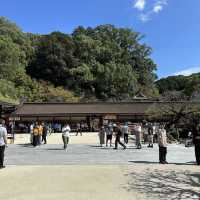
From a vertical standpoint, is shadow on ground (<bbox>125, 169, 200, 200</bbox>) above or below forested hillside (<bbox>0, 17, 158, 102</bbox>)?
below

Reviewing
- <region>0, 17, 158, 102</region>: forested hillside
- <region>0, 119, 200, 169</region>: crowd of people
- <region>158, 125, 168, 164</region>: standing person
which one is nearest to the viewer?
<region>0, 119, 200, 169</region>: crowd of people

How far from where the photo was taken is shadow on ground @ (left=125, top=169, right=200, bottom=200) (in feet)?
34.2

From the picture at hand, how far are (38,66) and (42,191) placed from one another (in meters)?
65.1

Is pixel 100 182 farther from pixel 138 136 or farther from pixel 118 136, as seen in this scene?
pixel 138 136

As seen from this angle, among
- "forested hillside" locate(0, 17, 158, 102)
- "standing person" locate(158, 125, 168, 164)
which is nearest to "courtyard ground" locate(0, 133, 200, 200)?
"standing person" locate(158, 125, 168, 164)

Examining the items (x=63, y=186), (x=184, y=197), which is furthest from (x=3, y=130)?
(x=184, y=197)

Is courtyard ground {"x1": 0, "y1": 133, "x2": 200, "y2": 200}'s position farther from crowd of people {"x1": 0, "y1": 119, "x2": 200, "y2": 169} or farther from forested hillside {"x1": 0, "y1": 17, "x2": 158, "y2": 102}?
forested hillside {"x1": 0, "y1": 17, "x2": 158, "y2": 102}

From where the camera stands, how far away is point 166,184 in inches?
463

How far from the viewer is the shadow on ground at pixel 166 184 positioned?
411 inches

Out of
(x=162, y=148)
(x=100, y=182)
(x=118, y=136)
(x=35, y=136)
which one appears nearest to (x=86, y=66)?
(x=35, y=136)

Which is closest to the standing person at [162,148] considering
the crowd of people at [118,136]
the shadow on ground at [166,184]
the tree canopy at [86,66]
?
the crowd of people at [118,136]

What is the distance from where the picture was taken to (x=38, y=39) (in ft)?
263

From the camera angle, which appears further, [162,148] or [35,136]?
[35,136]

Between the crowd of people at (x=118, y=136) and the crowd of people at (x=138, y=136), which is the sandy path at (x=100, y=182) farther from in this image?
the crowd of people at (x=138, y=136)
